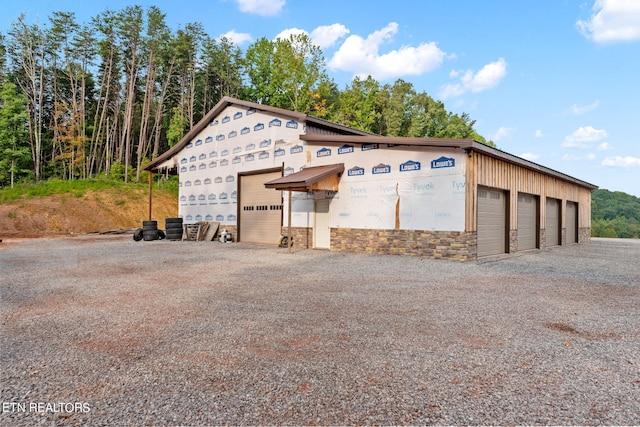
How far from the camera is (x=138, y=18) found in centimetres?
3519

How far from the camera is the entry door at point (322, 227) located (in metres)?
13.4

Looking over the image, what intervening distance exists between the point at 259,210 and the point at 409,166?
765 centimetres

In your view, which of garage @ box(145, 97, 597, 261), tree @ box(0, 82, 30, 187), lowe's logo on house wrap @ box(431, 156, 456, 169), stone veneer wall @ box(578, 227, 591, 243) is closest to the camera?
lowe's logo on house wrap @ box(431, 156, 456, 169)

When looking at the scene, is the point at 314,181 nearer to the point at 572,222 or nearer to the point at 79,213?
the point at 572,222

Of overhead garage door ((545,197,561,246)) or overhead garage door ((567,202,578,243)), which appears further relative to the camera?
overhead garage door ((567,202,578,243))

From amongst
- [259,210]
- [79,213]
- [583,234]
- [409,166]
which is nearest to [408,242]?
[409,166]

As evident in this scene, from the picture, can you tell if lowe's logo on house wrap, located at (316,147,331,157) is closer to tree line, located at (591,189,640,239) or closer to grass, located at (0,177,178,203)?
grass, located at (0,177,178,203)

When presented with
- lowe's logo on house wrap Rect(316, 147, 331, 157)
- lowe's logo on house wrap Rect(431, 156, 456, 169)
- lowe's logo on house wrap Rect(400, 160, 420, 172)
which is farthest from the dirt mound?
lowe's logo on house wrap Rect(431, 156, 456, 169)

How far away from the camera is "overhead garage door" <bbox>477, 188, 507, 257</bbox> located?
441 inches

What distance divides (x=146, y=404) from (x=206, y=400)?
40cm

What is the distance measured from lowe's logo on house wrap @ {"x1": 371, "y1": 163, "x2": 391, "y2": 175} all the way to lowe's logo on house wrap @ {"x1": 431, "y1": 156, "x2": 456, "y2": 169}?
5.03 ft

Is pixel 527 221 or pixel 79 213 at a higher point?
pixel 79 213

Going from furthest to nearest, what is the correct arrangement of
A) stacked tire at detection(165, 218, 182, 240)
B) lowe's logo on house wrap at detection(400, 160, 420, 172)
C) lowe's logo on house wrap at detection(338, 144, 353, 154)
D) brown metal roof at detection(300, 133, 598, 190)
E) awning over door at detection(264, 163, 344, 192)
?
1. stacked tire at detection(165, 218, 182, 240)
2. lowe's logo on house wrap at detection(338, 144, 353, 154)
3. awning over door at detection(264, 163, 344, 192)
4. lowe's logo on house wrap at detection(400, 160, 420, 172)
5. brown metal roof at detection(300, 133, 598, 190)

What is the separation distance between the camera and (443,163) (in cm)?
1057
